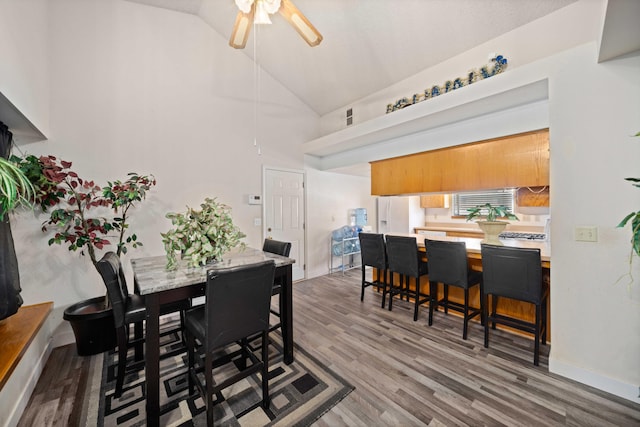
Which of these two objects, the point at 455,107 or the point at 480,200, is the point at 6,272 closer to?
the point at 455,107

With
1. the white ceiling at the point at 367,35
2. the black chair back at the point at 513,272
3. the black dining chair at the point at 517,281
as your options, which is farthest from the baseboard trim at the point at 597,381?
the white ceiling at the point at 367,35

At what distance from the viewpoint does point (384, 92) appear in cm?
377

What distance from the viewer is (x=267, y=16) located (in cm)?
202

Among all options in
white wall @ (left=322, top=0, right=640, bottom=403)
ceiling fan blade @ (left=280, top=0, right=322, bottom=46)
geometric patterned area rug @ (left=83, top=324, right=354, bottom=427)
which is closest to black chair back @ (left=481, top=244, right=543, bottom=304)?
white wall @ (left=322, top=0, right=640, bottom=403)

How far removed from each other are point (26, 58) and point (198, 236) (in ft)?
6.64

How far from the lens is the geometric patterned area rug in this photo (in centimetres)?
160

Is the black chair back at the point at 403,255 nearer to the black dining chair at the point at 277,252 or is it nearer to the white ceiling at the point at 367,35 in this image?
the black dining chair at the point at 277,252

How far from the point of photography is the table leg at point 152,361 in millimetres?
1510

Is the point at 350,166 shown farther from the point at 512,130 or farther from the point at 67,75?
the point at 67,75

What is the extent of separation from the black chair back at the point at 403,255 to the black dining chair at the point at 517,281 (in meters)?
0.72

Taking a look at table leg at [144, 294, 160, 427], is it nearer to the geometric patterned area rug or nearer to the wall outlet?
the geometric patterned area rug

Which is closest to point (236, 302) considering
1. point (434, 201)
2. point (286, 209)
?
point (286, 209)

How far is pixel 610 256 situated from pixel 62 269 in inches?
189

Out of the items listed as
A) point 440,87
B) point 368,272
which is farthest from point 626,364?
point 368,272
